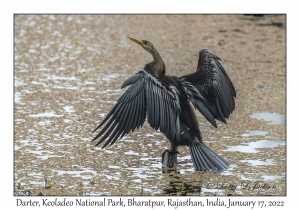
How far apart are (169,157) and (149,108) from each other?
708 mm

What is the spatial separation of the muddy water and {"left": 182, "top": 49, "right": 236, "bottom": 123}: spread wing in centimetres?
57

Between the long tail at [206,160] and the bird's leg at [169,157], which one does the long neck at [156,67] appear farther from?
the long tail at [206,160]

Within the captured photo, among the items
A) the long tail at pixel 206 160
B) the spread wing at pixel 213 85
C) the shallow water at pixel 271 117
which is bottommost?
the long tail at pixel 206 160

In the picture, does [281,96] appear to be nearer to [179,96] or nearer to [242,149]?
[242,149]

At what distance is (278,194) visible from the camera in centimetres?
655

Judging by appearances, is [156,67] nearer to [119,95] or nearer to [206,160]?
[206,160]

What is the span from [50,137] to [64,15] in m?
7.32

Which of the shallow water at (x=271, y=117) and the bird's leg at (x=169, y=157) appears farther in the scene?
the shallow water at (x=271, y=117)

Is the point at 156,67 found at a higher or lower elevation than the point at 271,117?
higher

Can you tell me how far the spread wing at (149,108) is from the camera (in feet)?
22.4

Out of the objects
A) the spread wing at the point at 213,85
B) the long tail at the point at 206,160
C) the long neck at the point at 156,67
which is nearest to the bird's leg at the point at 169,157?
the long tail at the point at 206,160

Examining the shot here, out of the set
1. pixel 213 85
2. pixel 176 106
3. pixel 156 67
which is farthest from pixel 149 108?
pixel 213 85

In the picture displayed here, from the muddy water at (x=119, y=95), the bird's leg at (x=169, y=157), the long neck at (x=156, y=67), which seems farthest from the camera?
the long neck at (x=156, y=67)

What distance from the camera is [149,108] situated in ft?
22.5
